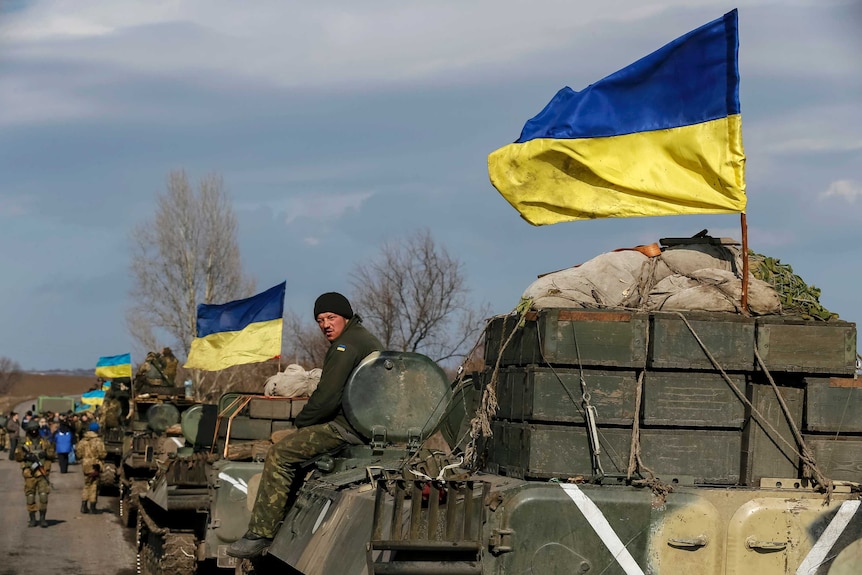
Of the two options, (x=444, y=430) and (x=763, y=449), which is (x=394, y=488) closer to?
(x=763, y=449)

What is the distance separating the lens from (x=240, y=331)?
2092 cm

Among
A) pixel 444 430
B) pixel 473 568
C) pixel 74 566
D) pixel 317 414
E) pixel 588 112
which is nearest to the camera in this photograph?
pixel 473 568

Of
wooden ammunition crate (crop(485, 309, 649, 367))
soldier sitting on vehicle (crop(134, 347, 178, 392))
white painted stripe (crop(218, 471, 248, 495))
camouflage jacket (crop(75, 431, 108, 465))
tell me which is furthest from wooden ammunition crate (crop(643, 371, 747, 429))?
soldier sitting on vehicle (crop(134, 347, 178, 392))

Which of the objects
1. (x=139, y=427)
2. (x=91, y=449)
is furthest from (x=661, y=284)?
(x=91, y=449)

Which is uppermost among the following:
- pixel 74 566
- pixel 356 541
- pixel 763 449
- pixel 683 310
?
pixel 683 310

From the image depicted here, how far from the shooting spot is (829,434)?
6.46 m

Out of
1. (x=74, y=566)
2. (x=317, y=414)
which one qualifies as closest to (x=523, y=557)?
(x=317, y=414)

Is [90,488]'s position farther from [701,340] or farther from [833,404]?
[833,404]

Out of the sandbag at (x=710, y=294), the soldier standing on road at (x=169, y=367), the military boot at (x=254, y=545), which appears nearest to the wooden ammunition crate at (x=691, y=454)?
the sandbag at (x=710, y=294)

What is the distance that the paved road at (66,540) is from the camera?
1636 cm

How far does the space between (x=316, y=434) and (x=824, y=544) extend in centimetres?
350

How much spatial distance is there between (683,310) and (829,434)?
3.11ft

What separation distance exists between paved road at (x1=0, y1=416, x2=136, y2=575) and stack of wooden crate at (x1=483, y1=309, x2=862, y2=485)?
35.8ft

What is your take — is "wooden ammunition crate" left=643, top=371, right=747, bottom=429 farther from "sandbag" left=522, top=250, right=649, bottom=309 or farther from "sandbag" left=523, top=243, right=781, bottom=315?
"sandbag" left=522, top=250, right=649, bottom=309
